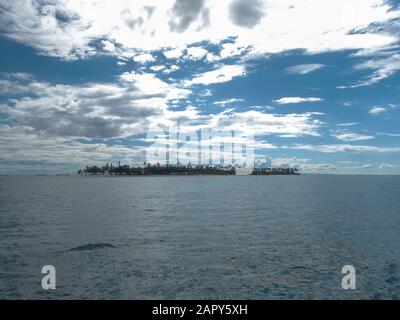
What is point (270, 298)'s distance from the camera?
2359cm

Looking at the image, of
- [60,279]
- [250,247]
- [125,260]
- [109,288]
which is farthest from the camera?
[250,247]

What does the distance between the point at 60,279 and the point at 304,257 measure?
77.9ft

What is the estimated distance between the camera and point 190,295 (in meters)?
24.0

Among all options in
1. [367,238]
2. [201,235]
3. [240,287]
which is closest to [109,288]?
[240,287]

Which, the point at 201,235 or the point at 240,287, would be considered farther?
the point at 201,235

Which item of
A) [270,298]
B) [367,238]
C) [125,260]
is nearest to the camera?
[270,298]

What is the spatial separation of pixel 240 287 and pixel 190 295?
163 inches
